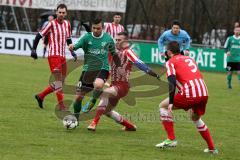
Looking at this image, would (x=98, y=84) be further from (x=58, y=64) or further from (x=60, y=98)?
(x=58, y=64)

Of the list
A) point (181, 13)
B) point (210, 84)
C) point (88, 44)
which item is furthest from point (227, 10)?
point (88, 44)

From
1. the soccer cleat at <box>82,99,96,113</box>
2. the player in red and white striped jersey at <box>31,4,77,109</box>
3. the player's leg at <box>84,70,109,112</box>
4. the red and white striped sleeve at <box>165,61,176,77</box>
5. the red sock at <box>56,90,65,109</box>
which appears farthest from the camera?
the player in red and white striped jersey at <box>31,4,77,109</box>

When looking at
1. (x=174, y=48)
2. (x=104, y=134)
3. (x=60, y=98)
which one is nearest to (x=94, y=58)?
(x=104, y=134)

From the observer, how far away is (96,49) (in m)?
12.3

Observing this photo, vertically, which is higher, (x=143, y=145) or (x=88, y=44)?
(x=88, y=44)

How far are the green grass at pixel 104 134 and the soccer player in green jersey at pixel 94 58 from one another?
2.30 feet

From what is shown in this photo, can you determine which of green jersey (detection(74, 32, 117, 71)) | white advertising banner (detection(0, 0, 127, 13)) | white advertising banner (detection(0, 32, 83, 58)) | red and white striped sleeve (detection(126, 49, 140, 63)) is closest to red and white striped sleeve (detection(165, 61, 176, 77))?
red and white striped sleeve (detection(126, 49, 140, 63))

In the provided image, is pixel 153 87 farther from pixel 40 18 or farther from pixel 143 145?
pixel 40 18

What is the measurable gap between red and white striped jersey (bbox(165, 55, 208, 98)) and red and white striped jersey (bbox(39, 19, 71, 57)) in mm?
4898

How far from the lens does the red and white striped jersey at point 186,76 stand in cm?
1011

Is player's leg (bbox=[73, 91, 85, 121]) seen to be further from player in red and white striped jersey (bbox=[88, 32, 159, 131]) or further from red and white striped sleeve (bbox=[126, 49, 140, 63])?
red and white striped sleeve (bbox=[126, 49, 140, 63])

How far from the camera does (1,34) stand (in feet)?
110

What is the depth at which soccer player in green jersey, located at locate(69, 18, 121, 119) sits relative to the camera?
12.2 metres

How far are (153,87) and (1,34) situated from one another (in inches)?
655
